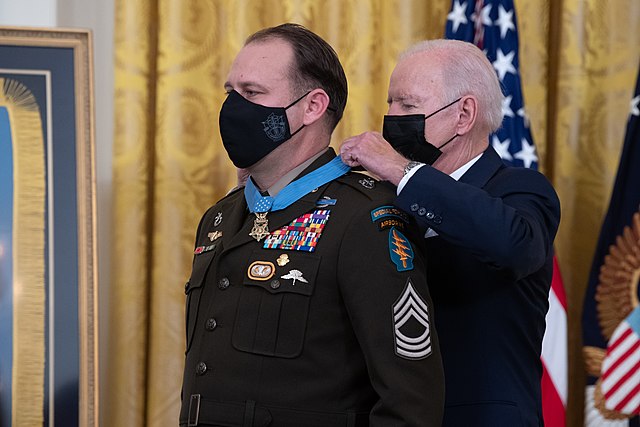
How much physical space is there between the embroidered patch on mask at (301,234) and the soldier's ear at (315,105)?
23cm

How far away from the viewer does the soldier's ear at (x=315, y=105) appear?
205cm

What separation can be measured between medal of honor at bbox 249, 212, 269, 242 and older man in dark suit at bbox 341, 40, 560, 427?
0.22 meters

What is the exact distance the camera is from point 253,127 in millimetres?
2004

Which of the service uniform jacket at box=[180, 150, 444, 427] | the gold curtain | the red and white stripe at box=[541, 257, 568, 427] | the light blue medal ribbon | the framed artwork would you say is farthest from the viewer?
the gold curtain

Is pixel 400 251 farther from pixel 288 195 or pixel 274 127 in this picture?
pixel 274 127

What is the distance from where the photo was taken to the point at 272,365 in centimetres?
182

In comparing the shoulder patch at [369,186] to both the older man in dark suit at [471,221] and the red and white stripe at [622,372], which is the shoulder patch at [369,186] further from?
the red and white stripe at [622,372]

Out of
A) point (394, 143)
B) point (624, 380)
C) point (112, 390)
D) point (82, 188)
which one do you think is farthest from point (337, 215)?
point (112, 390)

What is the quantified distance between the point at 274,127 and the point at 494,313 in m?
0.61

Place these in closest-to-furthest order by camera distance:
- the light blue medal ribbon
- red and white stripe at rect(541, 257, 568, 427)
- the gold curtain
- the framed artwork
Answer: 1. the light blue medal ribbon
2. the framed artwork
3. red and white stripe at rect(541, 257, 568, 427)
4. the gold curtain

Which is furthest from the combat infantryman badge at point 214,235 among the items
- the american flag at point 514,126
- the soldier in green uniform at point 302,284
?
the american flag at point 514,126

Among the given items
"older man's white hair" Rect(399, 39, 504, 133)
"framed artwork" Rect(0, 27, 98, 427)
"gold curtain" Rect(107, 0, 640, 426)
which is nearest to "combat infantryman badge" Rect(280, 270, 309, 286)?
"older man's white hair" Rect(399, 39, 504, 133)

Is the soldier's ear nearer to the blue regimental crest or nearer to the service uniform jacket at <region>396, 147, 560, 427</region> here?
the blue regimental crest

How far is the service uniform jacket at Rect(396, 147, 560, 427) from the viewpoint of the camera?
6.51 ft
